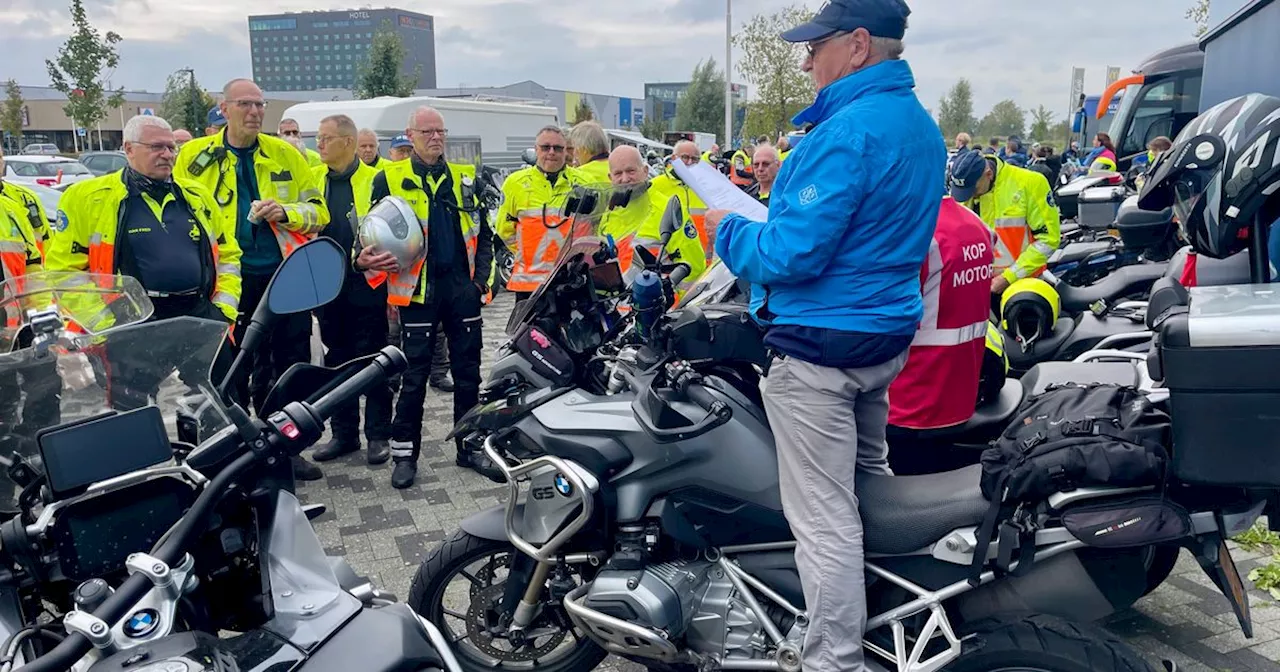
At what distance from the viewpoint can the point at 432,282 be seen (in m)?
5.29

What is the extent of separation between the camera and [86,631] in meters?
1.46

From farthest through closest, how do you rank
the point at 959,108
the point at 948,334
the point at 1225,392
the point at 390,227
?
the point at 959,108 → the point at 390,227 → the point at 948,334 → the point at 1225,392

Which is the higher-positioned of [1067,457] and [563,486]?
[1067,457]

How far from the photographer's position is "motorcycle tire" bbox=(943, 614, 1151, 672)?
6.98ft

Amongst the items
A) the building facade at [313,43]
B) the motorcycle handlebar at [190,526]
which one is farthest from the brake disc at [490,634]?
the building facade at [313,43]

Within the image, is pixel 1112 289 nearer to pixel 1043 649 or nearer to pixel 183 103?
pixel 1043 649

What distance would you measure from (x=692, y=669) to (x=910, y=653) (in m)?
0.75

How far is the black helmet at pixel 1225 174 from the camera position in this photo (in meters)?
2.61

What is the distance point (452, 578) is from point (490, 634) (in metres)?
0.23

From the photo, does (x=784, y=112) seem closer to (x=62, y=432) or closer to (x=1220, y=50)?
(x=1220, y=50)

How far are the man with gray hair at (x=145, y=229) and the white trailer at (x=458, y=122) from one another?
11.5 meters

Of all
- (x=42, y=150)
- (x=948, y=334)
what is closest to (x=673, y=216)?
(x=948, y=334)

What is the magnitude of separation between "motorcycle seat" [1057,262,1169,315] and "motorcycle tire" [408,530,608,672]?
3818 mm

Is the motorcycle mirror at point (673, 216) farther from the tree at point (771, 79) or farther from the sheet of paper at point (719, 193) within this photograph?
the tree at point (771, 79)
